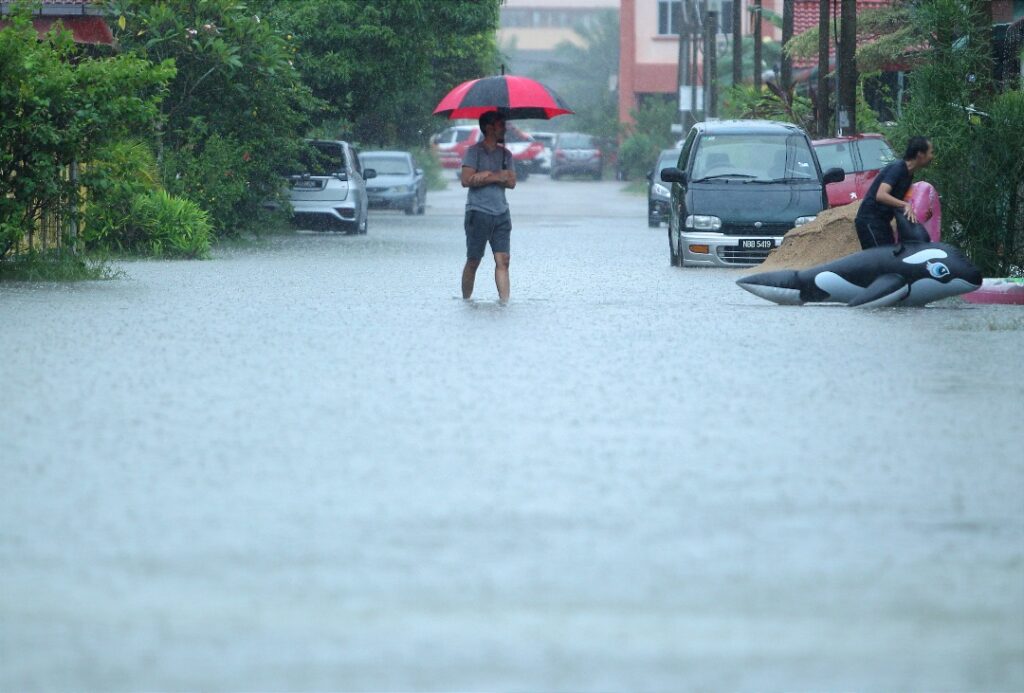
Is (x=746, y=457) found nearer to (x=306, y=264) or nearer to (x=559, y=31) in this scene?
(x=306, y=264)

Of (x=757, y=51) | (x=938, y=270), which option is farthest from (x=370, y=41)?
(x=938, y=270)

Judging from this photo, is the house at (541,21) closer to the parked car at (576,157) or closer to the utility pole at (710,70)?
the parked car at (576,157)

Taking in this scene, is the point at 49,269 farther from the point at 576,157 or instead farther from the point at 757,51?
the point at 576,157

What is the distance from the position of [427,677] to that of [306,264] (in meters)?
19.3

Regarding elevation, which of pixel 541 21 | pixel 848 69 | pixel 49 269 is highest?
pixel 541 21

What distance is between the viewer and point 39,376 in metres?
11.0

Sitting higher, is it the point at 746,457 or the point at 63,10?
the point at 63,10

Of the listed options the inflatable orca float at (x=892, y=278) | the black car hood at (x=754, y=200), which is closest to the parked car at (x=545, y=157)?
the black car hood at (x=754, y=200)

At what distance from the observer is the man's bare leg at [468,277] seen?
56.6 ft

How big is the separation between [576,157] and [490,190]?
62029 mm

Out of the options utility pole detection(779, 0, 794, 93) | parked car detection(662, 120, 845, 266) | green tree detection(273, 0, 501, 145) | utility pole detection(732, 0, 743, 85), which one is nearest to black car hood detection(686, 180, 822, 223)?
parked car detection(662, 120, 845, 266)

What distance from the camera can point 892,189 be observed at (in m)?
16.9

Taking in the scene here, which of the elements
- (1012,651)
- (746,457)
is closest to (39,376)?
(746,457)

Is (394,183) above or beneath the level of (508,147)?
above
